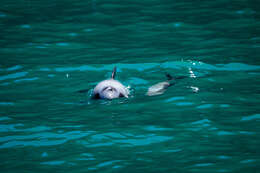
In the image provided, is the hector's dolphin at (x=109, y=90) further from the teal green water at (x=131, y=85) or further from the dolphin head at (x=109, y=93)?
the teal green water at (x=131, y=85)

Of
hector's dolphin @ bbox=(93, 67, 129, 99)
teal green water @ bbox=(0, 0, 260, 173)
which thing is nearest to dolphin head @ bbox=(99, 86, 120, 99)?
hector's dolphin @ bbox=(93, 67, 129, 99)

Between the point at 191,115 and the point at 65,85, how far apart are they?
300 cm

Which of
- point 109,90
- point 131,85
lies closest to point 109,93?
point 109,90

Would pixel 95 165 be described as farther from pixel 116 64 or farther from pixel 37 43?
pixel 37 43

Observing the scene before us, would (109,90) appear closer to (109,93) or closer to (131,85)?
(109,93)

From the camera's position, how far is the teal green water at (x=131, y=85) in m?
6.11

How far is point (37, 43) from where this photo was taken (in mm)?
12055

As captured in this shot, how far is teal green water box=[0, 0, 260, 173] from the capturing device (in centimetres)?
611

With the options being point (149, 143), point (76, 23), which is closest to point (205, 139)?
point (149, 143)

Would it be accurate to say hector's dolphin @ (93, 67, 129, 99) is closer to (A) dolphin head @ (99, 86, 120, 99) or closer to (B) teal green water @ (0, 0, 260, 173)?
(A) dolphin head @ (99, 86, 120, 99)

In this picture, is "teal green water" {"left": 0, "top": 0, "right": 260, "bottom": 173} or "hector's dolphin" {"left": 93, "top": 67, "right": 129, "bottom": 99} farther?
"hector's dolphin" {"left": 93, "top": 67, "right": 129, "bottom": 99}

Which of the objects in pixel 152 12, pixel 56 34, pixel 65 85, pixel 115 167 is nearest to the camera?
pixel 115 167

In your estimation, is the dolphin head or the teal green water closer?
the teal green water

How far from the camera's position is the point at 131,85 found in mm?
9375
